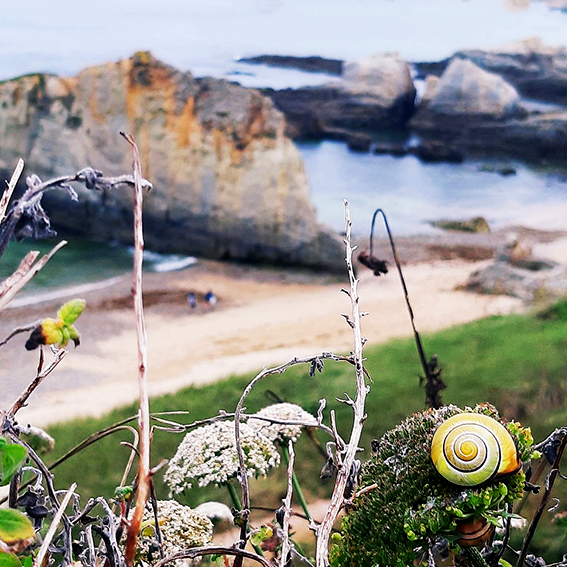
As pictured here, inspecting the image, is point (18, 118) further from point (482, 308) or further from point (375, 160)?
point (482, 308)

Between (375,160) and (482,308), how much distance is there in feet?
2.21

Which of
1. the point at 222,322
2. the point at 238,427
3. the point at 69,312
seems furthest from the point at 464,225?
the point at 69,312

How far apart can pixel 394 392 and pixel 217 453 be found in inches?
68.7

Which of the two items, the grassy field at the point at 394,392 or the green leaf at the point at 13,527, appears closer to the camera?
the green leaf at the point at 13,527

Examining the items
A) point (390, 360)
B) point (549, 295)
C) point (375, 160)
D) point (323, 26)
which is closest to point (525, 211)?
point (549, 295)

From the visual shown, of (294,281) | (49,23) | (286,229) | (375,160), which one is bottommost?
(294,281)

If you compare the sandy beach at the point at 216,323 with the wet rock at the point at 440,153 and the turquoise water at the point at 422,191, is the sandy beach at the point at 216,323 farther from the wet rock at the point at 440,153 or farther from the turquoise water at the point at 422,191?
the wet rock at the point at 440,153

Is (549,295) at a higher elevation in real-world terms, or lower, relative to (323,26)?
lower

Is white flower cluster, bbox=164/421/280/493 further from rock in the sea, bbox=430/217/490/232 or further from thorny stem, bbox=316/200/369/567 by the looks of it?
rock in the sea, bbox=430/217/490/232

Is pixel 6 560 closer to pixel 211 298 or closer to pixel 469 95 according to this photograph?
pixel 211 298

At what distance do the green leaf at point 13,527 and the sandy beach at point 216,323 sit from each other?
2022mm

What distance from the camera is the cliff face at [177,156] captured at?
8.58ft

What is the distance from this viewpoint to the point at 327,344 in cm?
257

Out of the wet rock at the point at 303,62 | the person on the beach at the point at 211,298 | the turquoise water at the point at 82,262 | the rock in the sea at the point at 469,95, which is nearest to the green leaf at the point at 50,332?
the turquoise water at the point at 82,262
